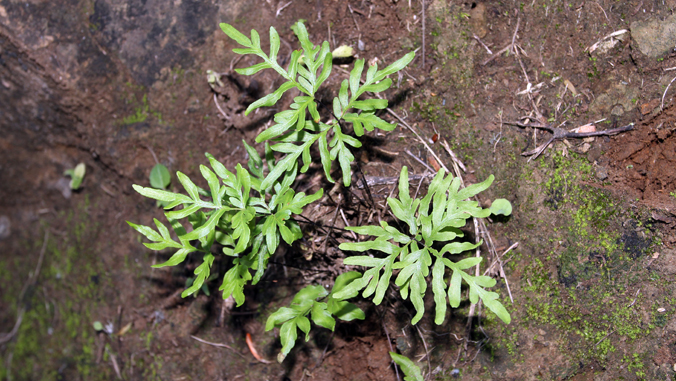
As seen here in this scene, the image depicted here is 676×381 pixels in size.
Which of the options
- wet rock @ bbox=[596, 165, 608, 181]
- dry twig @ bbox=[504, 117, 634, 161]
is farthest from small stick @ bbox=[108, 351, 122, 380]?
wet rock @ bbox=[596, 165, 608, 181]

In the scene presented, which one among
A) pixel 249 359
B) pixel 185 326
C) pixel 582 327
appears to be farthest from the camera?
pixel 185 326

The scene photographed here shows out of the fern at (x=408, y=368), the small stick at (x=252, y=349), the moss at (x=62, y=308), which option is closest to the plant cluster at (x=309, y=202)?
the fern at (x=408, y=368)

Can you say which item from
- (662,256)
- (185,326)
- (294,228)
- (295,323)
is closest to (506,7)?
(662,256)

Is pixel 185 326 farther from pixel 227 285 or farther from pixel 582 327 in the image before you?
pixel 582 327

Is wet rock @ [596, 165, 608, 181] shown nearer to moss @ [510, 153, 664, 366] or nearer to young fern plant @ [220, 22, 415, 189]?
moss @ [510, 153, 664, 366]

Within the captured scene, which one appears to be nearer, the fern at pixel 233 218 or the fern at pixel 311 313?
the fern at pixel 233 218

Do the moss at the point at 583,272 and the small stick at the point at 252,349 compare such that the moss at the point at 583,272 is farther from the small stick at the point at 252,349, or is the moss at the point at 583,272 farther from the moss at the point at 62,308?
the moss at the point at 62,308

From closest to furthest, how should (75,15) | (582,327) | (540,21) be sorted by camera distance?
(582,327) < (540,21) < (75,15)
